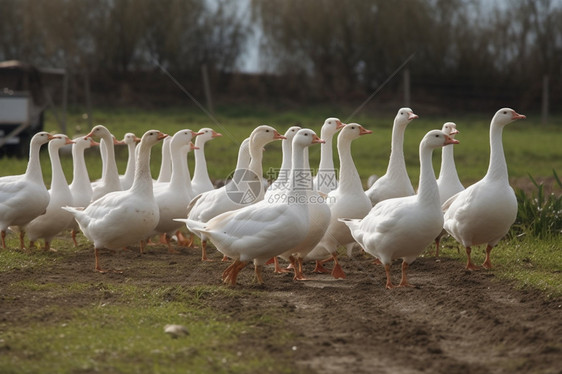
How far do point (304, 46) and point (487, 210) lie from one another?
81.8 ft

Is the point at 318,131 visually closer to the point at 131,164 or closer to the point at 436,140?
the point at 131,164

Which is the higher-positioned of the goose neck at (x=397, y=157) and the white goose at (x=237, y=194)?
the goose neck at (x=397, y=157)

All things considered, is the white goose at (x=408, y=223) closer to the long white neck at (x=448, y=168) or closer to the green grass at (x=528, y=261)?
the green grass at (x=528, y=261)

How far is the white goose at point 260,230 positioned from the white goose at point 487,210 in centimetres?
198

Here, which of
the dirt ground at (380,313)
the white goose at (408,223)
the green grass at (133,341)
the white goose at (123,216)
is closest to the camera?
the green grass at (133,341)

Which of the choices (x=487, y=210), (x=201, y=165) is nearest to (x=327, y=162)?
(x=201, y=165)

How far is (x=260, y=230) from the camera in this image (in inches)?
322

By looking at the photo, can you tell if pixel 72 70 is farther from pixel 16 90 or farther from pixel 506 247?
pixel 506 247

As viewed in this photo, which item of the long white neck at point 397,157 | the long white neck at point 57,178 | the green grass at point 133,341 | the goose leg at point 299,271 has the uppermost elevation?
the long white neck at point 397,157

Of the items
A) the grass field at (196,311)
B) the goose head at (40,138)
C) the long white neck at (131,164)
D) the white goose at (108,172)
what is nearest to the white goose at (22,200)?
the grass field at (196,311)

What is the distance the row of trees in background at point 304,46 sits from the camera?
30.6 metres

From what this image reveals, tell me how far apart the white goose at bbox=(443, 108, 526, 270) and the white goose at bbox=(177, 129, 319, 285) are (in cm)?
198

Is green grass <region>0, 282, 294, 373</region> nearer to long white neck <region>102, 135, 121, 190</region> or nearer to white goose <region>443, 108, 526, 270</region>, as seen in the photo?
white goose <region>443, 108, 526, 270</region>

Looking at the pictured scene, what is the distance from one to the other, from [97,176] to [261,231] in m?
8.87
